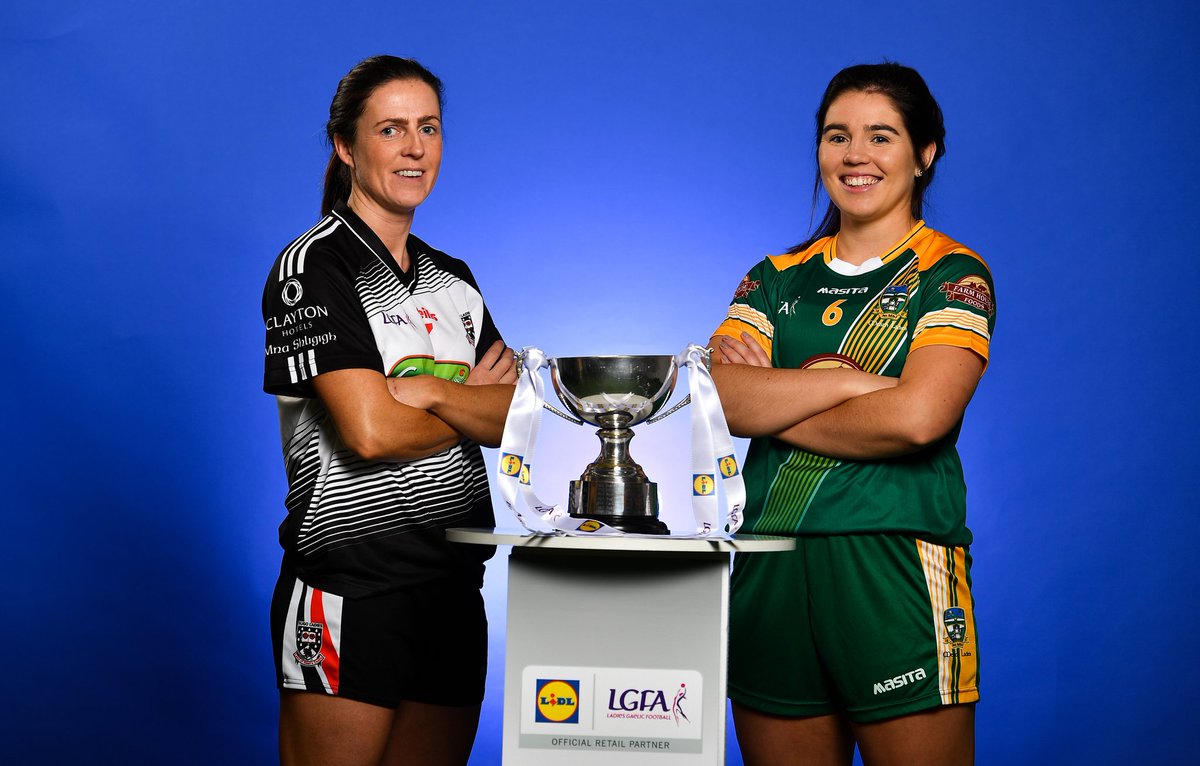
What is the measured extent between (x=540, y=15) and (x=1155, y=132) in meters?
2.04

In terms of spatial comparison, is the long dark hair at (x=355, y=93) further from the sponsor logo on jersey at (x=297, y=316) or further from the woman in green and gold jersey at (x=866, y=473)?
the woman in green and gold jersey at (x=866, y=473)

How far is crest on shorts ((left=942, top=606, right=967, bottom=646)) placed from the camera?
1.99 metres

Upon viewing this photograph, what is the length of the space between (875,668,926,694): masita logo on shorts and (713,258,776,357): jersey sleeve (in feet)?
1.98

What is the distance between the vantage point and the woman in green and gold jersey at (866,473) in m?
1.97

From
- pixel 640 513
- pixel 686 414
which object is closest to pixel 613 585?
pixel 640 513

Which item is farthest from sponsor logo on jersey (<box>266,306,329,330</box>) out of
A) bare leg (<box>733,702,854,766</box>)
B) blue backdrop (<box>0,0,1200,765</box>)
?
blue backdrop (<box>0,0,1200,765</box>)

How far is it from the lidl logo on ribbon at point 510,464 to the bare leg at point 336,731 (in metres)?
0.53

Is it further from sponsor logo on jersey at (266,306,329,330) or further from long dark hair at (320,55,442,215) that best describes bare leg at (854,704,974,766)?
long dark hair at (320,55,442,215)

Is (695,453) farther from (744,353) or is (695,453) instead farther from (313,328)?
(313,328)

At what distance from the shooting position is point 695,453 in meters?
1.81

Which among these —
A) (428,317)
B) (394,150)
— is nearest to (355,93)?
(394,150)

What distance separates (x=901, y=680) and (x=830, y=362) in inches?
21.0

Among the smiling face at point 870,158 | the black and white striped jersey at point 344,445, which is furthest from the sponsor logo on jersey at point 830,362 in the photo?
the black and white striped jersey at point 344,445

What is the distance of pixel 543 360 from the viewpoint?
1.86 meters
